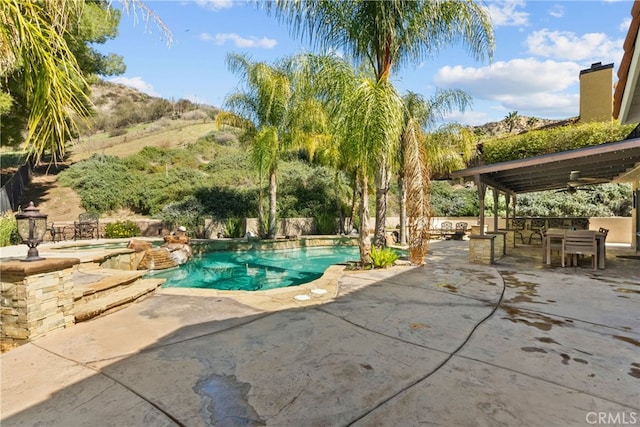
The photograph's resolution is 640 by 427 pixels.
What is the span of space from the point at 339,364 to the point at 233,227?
14.4 m

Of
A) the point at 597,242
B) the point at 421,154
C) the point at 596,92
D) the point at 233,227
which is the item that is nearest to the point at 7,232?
the point at 233,227

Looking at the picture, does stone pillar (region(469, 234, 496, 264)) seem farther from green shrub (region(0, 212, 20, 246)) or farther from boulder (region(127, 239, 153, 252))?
green shrub (region(0, 212, 20, 246))

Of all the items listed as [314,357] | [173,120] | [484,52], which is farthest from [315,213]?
[173,120]

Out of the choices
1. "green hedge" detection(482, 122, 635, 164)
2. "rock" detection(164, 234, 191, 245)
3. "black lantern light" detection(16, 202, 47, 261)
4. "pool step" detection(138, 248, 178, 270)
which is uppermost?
"green hedge" detection(482, 122, 635, 164)

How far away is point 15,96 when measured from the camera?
1223 centimetres

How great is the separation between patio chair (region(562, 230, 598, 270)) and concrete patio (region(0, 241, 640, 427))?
2980mm

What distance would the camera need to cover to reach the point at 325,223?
1833 cm

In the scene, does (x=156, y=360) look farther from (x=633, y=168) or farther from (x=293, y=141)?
(x=633, y=168)

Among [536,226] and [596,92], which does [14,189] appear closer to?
[536,226]

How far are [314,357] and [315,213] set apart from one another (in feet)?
50.5

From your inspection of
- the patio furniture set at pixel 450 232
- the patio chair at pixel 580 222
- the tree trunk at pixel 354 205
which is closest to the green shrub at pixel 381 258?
the tree trunk at pixel 354 205

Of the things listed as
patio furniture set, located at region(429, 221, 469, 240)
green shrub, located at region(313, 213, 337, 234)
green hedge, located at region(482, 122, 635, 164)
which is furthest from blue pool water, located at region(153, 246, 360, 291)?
green hedge, located at region(482, 122, 635, 164)

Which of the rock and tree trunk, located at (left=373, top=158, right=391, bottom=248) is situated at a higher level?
tree trunk, located at (left=373, top=158, right=391, bottom=248)

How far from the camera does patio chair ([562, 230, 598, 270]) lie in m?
8.11
